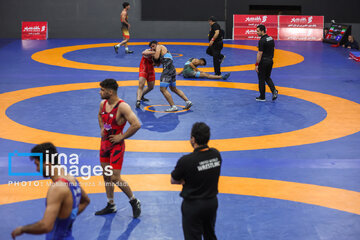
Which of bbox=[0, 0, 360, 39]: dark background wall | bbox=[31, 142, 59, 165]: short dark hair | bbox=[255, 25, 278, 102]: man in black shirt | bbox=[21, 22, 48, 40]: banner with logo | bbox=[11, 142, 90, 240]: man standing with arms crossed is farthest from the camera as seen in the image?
bbox=[0, 0, 360, 39]: dark background wall

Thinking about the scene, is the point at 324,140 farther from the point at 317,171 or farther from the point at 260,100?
the point at 260,100

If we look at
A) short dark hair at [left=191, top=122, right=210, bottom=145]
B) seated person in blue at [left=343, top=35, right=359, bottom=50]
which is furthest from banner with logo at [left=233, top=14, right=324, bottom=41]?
short dark hair at [left=191, top=122, right=210, bottom=145]

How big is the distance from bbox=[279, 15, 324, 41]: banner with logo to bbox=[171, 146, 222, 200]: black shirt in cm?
1949

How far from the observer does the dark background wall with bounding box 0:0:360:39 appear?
22.8 meters

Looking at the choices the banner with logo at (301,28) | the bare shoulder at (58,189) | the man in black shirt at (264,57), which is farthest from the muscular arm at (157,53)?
the banner with logo at (301,28)

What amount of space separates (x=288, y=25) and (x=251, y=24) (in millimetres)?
1697

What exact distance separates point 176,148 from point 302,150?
220 cm

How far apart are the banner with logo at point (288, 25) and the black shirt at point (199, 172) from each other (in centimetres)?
1936

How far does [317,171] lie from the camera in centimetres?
784

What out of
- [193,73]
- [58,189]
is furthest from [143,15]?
[58,189]

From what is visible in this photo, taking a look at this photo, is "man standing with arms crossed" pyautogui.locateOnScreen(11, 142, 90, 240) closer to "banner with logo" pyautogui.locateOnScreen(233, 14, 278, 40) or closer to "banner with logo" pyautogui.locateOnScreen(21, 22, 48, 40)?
"banner with logo" pyautogui.locateOnScreen(21, 22, 48, 40)

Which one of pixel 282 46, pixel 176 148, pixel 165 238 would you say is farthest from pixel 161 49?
pixel 282 46

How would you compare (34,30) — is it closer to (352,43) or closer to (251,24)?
(251,24)

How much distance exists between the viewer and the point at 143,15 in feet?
76.3
